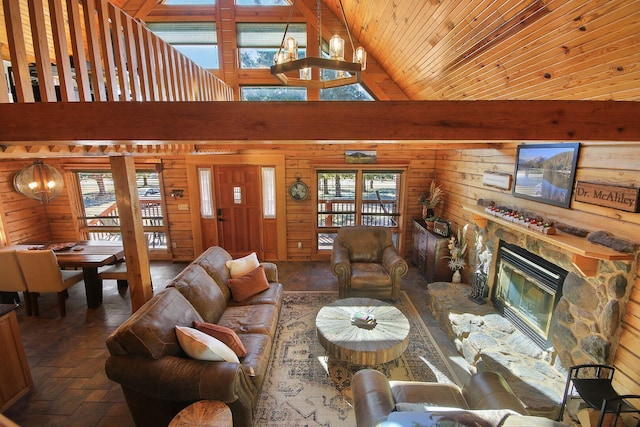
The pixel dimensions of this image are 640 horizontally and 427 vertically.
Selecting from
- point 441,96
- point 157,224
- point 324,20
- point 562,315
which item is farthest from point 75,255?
point 562,315

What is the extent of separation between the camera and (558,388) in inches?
93.0

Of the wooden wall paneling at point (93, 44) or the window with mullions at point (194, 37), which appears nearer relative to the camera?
the wooden wall paneling at point (93, 44)

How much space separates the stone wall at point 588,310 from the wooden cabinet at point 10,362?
4660 millimetres

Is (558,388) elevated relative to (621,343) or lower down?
lower down

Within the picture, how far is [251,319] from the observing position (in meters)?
2.94

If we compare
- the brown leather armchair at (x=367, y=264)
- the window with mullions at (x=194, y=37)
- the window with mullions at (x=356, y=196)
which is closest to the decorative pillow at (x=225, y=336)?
the brown leather armchair at (x=367, y=264)

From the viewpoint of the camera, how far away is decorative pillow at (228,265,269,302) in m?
3.34

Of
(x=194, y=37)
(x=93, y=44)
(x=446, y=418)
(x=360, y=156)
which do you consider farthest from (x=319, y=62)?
(x=194, y=37)

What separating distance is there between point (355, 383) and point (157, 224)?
17.0 ft

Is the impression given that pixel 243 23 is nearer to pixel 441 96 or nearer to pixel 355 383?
pixel 441 96

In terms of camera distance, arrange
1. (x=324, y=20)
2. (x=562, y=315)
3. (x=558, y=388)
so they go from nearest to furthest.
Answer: (x=558, y=388)
(x=562, y=315)
(x=324, y=20)

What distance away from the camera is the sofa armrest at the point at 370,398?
5.81 feet

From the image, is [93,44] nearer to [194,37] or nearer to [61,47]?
[61,47]

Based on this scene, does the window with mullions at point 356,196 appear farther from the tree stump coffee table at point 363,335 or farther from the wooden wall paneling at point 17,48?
the wooden wall paneling at point 17,48
